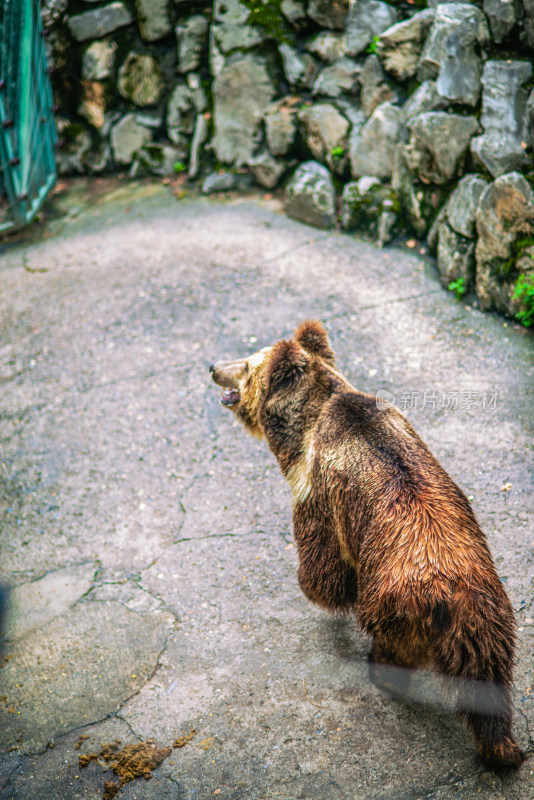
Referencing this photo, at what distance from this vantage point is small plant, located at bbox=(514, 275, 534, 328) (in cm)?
534

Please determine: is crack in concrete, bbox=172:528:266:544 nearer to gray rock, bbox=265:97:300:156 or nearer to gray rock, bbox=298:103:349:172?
gray rock, bbox=298:103:349:172

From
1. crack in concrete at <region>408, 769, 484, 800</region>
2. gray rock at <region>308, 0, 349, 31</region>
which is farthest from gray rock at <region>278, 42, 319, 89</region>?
crack in concrete at <region>408, 769, 484, 800</region>

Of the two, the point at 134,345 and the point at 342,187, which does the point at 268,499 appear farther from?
the point at 342,187

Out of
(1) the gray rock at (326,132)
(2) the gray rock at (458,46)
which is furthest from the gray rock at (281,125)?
(2) the gray rock at (458,46)

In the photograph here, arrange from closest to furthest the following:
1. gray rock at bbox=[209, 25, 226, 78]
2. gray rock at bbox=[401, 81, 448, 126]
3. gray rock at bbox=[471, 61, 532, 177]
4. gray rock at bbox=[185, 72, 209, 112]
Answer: gray rock at bbox=[471, 61, 532, 177]
gray rock at bbox=[401, 81, 448, 126]
gray rock at bbox=[209, 25, 226, 78]
gray rock at bbox=[185, 72, 209, 112]

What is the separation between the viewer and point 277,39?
793 cm

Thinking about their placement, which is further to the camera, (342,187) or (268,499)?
(342,187)

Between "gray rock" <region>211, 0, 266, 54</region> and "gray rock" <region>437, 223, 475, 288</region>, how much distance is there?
3836 millimetres

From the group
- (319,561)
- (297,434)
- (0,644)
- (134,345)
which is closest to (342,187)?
(134,345)

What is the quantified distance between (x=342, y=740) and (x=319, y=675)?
15.7 inches

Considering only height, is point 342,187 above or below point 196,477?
above

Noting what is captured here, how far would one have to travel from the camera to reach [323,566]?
3.28m

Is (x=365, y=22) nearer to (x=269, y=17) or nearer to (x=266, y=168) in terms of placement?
(x=269, y=17)

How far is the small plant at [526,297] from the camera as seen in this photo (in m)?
5.34
